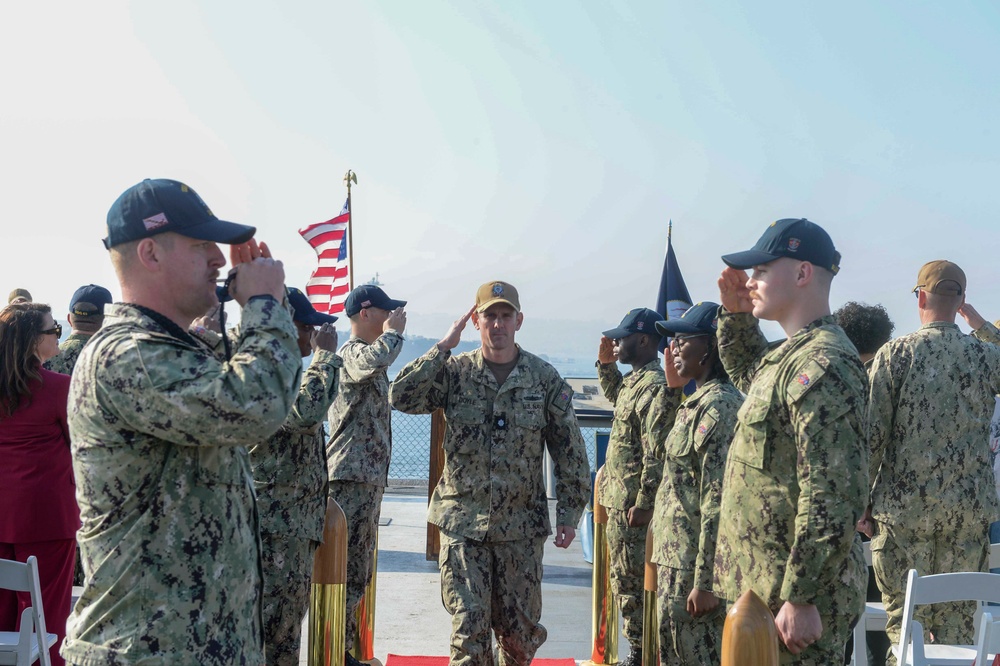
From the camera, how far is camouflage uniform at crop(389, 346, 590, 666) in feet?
16.8

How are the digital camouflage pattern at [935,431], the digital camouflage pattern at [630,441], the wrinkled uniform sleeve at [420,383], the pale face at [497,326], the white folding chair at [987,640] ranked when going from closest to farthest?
the white folding chair at [987,640]
the digital camouflage pattern at [935,431]
the wrinkled uniform sleeve at [420,383]
the pale face at [497,326]
the digital camouflage pattern at [630,441]

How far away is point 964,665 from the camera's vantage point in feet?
13.8

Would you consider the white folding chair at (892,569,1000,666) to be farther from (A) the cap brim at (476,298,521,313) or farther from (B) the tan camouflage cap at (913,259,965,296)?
(A) the cap brim at (476,298,521,313)

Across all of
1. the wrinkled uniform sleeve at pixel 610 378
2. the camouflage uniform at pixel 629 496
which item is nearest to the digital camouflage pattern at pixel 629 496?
the camouflage uniform at pixel 629 496

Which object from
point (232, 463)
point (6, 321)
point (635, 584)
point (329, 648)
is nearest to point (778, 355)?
point (232, 463)

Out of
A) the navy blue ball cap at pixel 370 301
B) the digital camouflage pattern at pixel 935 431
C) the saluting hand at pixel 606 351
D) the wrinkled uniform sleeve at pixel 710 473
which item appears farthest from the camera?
the saluting hand at pixel 606 351

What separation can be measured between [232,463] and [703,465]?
253 centimetres

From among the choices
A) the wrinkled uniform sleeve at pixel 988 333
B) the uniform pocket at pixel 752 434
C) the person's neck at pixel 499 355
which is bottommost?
the uniform pocket at pixel 752 434

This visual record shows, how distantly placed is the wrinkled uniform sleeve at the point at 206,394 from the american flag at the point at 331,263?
292 inches

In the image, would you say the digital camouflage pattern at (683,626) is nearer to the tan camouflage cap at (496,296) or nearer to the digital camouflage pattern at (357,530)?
the tan camouflage cap at (496,296)

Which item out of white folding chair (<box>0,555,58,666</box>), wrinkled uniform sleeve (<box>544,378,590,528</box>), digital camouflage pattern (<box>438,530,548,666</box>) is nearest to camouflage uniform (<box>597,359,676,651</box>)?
wrinkled uniform sleeve (<box>544,378,590,528</box>)

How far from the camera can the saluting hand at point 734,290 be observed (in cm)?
407

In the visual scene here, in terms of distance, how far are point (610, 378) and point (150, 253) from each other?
16.8ft

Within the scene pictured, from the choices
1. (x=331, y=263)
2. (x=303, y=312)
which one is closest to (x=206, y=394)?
(x=303, y=312)
